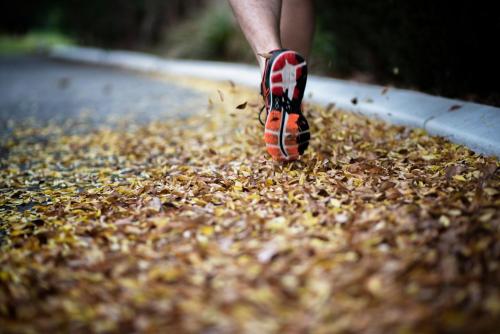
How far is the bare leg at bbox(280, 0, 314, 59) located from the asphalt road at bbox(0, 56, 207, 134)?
1.93 meters

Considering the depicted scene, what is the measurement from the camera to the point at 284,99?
2.14m

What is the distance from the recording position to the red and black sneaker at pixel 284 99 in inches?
82.1

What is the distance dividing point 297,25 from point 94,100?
3.65 meters

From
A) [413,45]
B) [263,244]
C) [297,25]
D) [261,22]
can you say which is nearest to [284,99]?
[261,22]

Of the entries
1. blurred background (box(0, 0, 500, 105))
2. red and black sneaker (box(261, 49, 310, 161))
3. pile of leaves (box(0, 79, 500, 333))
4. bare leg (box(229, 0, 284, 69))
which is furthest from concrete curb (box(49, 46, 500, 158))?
bare leg (box(229, 0, 284, 69))

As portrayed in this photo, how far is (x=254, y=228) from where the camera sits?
A: 1662 millimetres

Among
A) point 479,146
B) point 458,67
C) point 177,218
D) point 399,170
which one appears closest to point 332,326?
point 177,218

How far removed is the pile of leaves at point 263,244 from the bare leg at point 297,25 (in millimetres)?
681

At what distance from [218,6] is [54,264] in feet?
34.0

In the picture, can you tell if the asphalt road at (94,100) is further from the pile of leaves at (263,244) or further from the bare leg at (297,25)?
the pile of leaves at (263,244)

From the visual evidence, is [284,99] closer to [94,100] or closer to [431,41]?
[431,41]

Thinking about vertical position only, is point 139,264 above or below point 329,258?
below

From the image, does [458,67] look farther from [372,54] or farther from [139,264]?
[139,264]

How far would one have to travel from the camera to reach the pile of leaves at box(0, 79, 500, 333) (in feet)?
3.92
